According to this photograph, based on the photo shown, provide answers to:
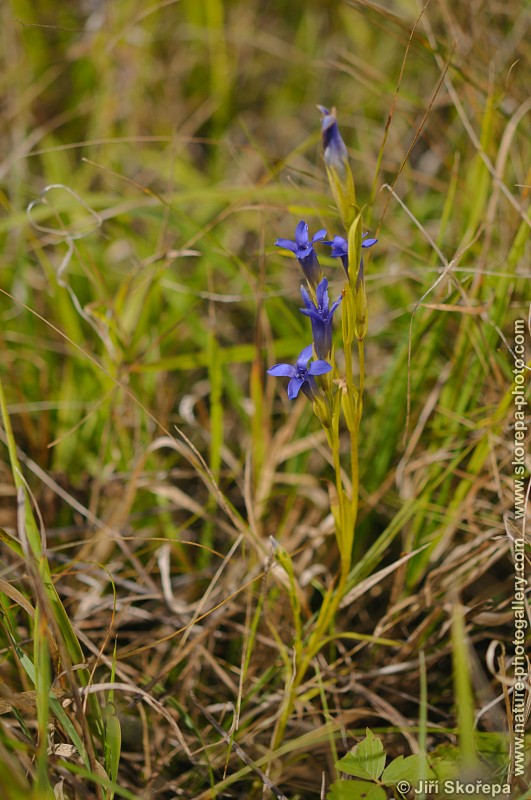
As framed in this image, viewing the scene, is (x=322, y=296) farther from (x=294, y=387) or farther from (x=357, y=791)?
(x=357, y=791)

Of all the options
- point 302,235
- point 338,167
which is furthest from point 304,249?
point 338,167

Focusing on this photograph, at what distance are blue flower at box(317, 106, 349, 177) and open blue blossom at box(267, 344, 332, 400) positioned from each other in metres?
0.30

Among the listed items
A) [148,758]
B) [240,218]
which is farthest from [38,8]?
[148,758]

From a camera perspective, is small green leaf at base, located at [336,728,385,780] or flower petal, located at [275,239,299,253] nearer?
flower petal, located at [275,239,299,253]

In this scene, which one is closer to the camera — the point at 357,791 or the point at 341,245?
the point at 341,245

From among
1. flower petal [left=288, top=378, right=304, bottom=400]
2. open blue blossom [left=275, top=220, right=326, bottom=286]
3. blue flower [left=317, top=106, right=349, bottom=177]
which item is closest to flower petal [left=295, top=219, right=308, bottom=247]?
open blue blossom [left=275, top=220, right=326, bottom=286]

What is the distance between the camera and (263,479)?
1.83 meters

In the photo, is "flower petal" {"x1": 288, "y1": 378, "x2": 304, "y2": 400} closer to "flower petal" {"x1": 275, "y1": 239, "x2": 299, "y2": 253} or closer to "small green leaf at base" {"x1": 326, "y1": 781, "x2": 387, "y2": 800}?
"flower petal" {"x1": 275, "y1": 239, "x2": 299, "y2": 253}

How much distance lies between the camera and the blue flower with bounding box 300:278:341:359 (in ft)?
3.64

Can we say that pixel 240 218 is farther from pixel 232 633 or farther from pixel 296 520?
pixel 232 633

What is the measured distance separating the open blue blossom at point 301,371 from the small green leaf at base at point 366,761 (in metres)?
0.66

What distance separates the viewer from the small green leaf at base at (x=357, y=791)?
119 cm

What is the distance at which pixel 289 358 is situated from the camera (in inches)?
85.4

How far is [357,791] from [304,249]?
948 mm
